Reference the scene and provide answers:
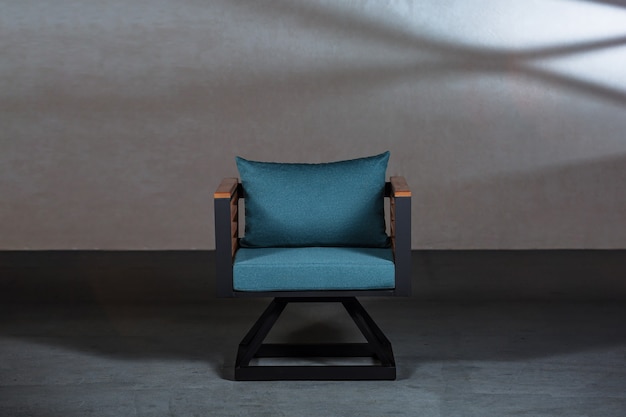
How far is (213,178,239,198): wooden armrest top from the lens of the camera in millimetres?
3680

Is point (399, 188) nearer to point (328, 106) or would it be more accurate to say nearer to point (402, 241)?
point (402, 241)

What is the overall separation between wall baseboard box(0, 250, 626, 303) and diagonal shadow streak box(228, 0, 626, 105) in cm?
127

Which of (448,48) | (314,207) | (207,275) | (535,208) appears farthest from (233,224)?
(535,208)

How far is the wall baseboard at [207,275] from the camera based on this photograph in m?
5.15

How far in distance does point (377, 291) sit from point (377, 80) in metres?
3.12

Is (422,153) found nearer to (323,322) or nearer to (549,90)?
(549,90)

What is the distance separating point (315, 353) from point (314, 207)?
673mm

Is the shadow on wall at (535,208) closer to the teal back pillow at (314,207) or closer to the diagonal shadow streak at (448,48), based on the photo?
the diagonal shadow streak at (448,48)

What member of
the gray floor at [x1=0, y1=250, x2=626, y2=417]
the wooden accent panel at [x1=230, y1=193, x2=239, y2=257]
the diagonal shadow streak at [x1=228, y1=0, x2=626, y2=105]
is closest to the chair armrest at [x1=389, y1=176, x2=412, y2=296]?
the gray floor at [x1=0, y1=250, x2=626, y2=417]

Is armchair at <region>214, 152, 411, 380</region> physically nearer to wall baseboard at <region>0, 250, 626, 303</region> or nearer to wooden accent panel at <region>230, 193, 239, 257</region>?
wooden accent panel at <region>230, 193, 239, 257</region>

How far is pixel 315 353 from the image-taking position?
13.1 ft

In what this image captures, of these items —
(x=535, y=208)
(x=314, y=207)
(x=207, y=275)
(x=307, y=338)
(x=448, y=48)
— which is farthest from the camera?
(x=535, y=208)

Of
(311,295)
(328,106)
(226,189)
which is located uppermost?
(328,106)

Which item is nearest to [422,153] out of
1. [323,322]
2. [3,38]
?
[323,322]
